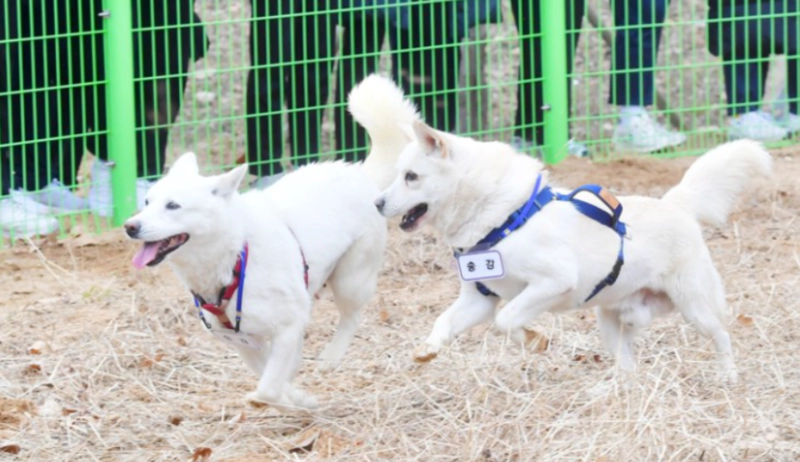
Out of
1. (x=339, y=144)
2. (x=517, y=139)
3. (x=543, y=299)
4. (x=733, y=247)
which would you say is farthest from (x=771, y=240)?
(x=543, y=299)

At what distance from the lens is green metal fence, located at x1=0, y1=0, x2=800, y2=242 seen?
751cm

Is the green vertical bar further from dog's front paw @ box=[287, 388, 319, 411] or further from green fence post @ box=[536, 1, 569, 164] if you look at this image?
dog's front paw @ box=[287, 388, 319, 411]

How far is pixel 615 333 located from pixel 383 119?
3.84ft

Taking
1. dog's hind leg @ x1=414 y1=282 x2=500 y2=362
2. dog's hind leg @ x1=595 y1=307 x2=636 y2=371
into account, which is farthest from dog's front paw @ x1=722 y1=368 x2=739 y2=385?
dog's hind leg @ x1=414 y1=282 x2=500 y2=362

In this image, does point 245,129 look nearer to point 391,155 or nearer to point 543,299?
point 391,155

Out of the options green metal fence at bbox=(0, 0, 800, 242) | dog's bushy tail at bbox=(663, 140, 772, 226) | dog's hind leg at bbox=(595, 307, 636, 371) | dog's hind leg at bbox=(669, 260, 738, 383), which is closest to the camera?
dog's hind leg at bbox=(669, 260, 738, 383)

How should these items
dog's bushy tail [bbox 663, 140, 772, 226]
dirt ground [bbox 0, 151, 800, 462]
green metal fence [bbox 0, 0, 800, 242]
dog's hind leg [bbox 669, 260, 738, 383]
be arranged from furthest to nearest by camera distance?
green metal fence [bbox 0, 0, 800, 242] < dog's bushy tail [bbox 663, 140, 772, 226] < dog's hind leg [bbox 669, 260, 738, 383] < dirt ground [bbox 0, 151, 800, 462]

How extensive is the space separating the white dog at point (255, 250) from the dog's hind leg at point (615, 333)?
3.22 feet

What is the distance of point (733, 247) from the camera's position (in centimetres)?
733

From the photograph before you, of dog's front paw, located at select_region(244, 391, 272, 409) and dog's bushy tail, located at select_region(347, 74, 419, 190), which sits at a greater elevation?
dog's bushy tail, located at select_region(347, 74, 419, 190)

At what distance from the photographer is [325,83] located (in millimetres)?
8102

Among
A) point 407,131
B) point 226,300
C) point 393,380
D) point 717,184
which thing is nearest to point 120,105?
point 407,131

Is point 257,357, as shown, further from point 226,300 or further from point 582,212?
point 582,212

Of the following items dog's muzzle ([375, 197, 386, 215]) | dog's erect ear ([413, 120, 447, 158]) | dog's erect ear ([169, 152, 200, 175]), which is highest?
dog's erect ear ([413, 120, 447, 158])
